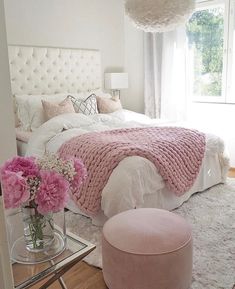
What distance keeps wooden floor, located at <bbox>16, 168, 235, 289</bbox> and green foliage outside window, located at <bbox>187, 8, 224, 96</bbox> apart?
319 cm

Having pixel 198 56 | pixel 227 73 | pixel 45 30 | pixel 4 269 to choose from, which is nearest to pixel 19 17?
pixel 45 30

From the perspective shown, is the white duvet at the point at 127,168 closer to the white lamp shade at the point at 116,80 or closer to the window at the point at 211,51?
the white lamp shade at the point at 116,80

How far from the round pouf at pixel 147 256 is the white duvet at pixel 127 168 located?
0.48 m

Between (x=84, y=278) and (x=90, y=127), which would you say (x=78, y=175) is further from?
(x=90, y=127)

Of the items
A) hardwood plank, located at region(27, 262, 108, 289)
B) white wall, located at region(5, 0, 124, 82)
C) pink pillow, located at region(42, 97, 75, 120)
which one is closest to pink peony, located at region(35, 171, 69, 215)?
hardwood plank, located at region(27, 262, 108, 289)

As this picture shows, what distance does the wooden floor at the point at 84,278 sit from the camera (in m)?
1.81

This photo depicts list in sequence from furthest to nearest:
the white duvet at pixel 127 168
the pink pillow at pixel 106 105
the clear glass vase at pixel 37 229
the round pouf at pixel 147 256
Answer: the pink pillow at pixel 106 105 → the white duvet at pixel 127 168 → the round pouf at pixel 147 256 → the clear glass vase at pixel 37 229

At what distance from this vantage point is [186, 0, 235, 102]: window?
401 cm

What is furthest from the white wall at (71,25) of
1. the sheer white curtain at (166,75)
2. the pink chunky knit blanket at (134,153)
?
the pink chunky knit blanket at (134,153)

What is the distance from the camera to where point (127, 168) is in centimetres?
227

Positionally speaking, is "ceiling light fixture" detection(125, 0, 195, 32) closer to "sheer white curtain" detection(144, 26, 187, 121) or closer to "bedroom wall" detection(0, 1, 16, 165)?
"bedroom wall" detection(0, 1, 16, 165)

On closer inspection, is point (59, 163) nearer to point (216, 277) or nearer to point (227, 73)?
point (216, 277)

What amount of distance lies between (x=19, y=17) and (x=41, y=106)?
1.09 m

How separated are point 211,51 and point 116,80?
4.58ft
